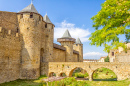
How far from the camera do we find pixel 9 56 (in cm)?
1614

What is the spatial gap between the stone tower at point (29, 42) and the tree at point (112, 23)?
12.0 m

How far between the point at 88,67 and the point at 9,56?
11969 millimetres

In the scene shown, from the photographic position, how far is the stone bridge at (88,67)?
18.0 metres

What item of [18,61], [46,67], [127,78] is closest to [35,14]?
[18,61]

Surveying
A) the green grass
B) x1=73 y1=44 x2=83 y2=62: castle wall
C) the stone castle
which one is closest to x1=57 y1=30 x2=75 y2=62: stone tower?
the green grass

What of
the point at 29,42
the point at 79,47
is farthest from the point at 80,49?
the point at 29,42

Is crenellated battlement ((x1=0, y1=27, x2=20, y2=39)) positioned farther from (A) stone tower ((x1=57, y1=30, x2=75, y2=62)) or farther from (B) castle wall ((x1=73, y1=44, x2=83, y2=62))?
(B) castle wall ((x1=73, y1=44, x2=83, y2=62))

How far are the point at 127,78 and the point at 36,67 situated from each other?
1396 centimetres

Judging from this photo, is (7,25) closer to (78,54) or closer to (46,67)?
(46,67)

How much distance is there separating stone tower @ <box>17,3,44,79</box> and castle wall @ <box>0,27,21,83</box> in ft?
2.75

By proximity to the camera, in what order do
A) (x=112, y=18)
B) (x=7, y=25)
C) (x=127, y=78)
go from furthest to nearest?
(x=7, y=25) < (x=127, y=78) < (x=112, y=18)

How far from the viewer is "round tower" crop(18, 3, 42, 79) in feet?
59.1

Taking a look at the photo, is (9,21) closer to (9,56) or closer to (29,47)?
(29,47)

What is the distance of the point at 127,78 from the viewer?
17.7 metres
